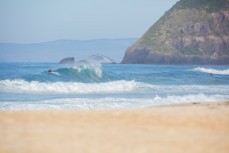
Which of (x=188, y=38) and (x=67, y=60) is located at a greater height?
(x=188, y=38)

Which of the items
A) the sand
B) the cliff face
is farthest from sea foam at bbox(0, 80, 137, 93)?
the cliff face

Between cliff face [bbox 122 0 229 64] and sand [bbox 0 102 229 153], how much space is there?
101185 mm

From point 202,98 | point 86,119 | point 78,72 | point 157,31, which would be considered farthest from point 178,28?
point 86,119

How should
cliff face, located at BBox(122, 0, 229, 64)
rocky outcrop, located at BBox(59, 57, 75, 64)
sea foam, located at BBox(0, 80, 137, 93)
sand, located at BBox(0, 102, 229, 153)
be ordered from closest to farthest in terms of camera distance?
sand, located at BBox(0, 102, 229, 153) < sea foam, located at BBox(0, 80, 137, 93) < rocky outcrop, located at BBox(59, 57, 75, 64) < cliff face, located at BBox(122, 0, 229, 64)

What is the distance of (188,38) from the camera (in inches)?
4710

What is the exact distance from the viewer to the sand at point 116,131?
21.5 feet

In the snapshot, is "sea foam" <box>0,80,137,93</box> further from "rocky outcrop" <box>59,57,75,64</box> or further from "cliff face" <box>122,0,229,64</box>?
"cliff face" <box>122,0,229,64</box>

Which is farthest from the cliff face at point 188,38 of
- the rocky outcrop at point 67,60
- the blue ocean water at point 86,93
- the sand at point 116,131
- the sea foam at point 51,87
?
the sand at point 116,131

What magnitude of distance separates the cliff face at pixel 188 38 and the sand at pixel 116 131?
101185 millimetres

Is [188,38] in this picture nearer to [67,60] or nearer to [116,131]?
[67,60]

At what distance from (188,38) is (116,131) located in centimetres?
11443

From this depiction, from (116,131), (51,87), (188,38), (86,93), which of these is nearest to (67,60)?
(188,38)

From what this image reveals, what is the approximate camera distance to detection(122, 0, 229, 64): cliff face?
374 feet

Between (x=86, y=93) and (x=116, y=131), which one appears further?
(x=86, y=93)
